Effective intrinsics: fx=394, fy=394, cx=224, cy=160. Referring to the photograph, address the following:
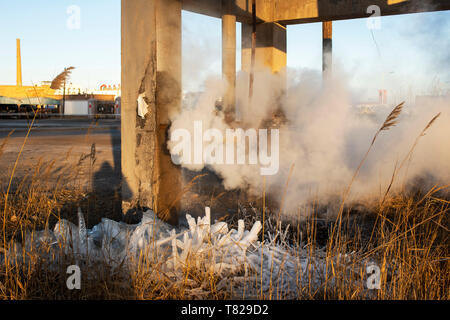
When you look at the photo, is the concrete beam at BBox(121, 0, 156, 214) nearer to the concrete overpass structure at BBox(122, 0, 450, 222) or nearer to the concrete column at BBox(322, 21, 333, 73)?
the concrete overpass structure at BBox(122, 0, 450, 222)

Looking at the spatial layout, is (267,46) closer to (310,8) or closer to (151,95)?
(310,8)

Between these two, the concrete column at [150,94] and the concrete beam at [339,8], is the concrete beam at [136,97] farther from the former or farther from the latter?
the concrete beam at [339,8]

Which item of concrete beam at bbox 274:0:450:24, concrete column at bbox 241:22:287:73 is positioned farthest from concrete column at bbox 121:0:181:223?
concrete column at bbox 241:22:287:73

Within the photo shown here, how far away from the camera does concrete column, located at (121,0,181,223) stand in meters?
4.10

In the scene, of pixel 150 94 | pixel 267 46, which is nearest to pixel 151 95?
pixel 150 94

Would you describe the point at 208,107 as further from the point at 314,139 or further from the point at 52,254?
the point at 52,254

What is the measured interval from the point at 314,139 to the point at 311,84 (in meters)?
1.10

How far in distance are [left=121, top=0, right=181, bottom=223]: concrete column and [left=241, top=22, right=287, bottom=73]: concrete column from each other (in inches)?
143

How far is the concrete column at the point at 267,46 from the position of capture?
24.8 feet

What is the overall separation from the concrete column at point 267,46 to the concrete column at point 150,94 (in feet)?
12.0

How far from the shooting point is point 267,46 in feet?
25.0

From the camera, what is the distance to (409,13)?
5.92 meters

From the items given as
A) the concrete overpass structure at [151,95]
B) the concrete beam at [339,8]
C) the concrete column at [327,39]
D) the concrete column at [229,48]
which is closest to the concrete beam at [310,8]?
the concrete beam at [339,8]
